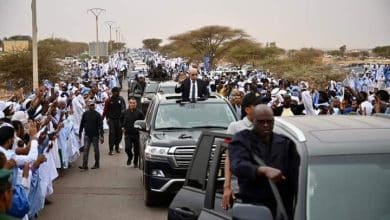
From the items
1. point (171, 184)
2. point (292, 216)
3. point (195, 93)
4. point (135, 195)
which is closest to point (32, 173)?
point (171, 184)

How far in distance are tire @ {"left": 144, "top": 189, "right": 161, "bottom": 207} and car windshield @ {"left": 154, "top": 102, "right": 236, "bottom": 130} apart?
118cm

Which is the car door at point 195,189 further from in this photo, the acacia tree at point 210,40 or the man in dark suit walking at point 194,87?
the acacia tree at point 210,40

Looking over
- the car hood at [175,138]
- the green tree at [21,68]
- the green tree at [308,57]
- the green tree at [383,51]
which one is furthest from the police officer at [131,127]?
the green tree at [383,51]

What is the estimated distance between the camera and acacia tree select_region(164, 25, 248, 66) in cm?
8500

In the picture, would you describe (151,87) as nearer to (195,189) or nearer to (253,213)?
(195,189)

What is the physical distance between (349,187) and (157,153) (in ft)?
21.6

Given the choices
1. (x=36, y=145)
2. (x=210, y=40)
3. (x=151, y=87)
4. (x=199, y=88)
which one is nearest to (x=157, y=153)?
(x=36, y=145)

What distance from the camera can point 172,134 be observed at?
10953 millimetres

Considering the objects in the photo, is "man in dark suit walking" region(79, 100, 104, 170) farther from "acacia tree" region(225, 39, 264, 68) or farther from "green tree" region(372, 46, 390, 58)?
"green tree" region(372, 46, 390, 58)

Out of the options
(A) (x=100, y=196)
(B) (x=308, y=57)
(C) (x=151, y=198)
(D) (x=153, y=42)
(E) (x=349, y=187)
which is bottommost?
(A) (x=100, y=196)

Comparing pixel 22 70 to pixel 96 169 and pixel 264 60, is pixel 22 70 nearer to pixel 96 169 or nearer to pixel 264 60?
pixel 96 169

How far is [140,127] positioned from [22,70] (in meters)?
26.7

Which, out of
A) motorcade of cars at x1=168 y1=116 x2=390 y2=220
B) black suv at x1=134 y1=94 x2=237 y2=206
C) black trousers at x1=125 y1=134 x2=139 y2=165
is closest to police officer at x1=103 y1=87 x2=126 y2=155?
black trousers at x1=125 y1=134 x2=139 y2=165

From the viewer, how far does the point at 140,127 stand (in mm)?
11891
